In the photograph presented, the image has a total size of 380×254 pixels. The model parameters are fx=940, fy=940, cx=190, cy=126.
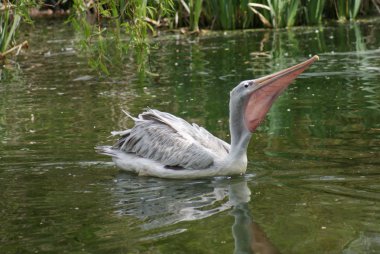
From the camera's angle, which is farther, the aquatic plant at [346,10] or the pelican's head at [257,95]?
the aquatic plant at [346,10]

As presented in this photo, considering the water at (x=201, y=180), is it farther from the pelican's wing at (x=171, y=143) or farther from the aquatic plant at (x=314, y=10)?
the aquatic plant at (x=314, y=10)

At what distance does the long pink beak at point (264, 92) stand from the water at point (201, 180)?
1.46 feet

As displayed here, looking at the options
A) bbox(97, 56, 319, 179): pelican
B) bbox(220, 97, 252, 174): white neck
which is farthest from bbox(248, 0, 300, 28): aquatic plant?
bbox(220, 97, 252, 174): white neck

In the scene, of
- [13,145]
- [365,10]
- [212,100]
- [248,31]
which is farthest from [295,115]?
[365,10]

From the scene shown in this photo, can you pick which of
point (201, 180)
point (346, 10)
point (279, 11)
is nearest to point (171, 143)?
point (201, 180)

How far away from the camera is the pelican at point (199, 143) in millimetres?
7336

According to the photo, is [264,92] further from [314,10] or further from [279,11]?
[314,10]

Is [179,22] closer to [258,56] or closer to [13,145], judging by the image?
[258,56]

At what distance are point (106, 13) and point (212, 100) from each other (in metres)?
Result: 3.94

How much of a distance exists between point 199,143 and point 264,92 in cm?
68

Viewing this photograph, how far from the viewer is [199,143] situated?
7551mm

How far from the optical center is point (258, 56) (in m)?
14.1

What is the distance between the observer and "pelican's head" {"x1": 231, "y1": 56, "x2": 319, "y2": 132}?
722 centimetres

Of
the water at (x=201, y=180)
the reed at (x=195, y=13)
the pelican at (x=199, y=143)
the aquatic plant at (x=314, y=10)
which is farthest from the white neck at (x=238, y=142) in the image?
the aquatic plant at (x=314, y=10)
